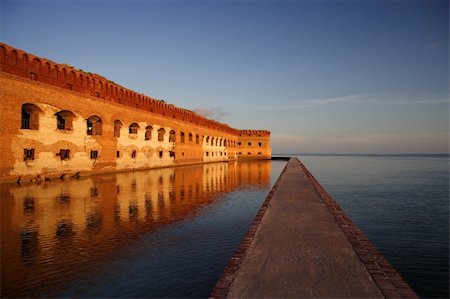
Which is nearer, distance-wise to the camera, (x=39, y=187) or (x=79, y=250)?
(x=79, y=250)

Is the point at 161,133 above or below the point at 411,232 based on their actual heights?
above

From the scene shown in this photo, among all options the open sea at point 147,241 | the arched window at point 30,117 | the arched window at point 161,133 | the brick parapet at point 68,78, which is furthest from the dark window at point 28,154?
the arched window at point 161,133

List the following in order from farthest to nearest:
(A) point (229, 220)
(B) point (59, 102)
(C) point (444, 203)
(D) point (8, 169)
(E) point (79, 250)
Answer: (B) point (59, 102) → (D) point (8, 169) → (C) point (444, 203) → (A) point (229, 220) → (E) point (79, 250)

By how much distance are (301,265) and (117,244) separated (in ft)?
12.7

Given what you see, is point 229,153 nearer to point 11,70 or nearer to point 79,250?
point 11,70

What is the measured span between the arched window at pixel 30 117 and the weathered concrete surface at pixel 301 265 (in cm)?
1645

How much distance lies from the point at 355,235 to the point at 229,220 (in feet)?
12.0

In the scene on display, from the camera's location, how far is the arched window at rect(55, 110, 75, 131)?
20.8m

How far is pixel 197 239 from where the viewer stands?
686cm

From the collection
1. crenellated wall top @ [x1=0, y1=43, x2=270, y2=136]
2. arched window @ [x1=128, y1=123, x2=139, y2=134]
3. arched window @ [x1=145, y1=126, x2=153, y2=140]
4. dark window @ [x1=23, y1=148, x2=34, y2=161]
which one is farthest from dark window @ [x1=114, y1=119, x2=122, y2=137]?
dark window @ [x1=23, y1=148, x2=34, y2=161]

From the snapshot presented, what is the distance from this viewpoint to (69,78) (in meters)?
20.8

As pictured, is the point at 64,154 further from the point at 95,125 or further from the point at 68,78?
the point at 68,78

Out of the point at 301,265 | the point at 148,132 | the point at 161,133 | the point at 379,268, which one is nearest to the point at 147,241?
the point at 301,265

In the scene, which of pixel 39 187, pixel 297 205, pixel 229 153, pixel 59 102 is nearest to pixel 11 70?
pixel 59 102
